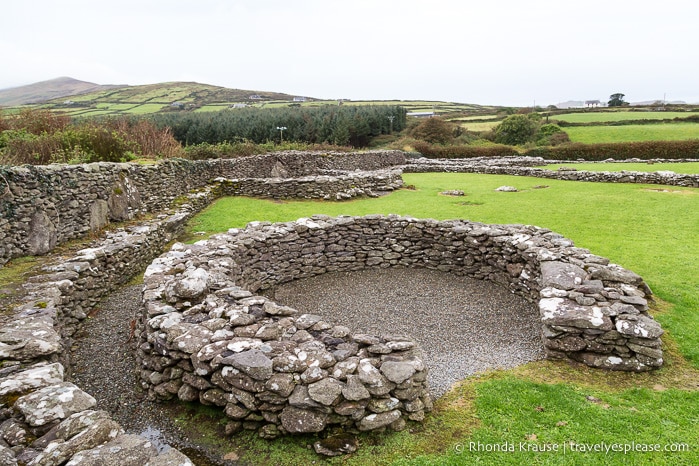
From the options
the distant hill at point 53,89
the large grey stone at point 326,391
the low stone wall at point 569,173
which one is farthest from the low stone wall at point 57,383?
the distant hill at point 53,89

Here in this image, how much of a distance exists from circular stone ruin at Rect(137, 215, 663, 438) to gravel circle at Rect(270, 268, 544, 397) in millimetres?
375

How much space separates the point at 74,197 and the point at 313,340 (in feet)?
28.8

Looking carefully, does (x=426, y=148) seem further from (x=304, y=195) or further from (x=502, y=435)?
(x=502, y=435)

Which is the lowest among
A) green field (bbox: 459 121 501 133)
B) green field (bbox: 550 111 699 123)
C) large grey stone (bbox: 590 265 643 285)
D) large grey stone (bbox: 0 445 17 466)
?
large grey stone (bbox: 0 445 17 466)

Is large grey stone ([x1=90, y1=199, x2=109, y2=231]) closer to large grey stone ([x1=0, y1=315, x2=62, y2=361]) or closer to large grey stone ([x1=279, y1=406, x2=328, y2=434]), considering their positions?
large grey stone ([x1=0, y1=315, x2=62, y2=361])

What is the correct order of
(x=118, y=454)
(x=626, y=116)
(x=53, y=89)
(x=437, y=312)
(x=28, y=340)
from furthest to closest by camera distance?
(x=53, y=89) → (x=626, y=116) → (x=437, y=312) → (x=28, y=340) → (x=118, y=454)

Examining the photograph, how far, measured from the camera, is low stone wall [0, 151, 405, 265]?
337 inches

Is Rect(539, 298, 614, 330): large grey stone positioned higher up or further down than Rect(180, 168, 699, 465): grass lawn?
higher up

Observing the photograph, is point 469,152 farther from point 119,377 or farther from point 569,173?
point 119,377

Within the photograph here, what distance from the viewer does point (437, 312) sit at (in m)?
7.67

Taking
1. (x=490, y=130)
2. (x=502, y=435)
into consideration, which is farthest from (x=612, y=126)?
(x=502, y=435)

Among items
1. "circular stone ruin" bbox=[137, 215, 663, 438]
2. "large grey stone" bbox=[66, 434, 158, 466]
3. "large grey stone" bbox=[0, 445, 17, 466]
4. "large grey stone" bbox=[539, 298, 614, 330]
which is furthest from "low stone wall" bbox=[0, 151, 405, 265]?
"large grey stone" bbox=[539, 298, 614, 330]

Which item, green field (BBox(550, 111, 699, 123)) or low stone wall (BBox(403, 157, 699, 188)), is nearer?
low stone wall (BBox(403, 157, 699, 188))

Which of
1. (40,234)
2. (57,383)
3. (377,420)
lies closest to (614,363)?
(377,420)
